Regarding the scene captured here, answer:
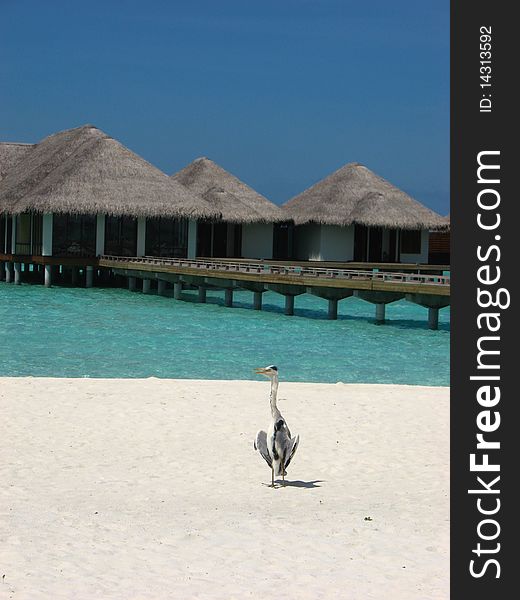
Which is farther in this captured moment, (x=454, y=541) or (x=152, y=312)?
(x=152, y=312)

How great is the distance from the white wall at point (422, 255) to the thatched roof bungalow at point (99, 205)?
9.25 metres

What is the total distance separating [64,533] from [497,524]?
10.7 ft

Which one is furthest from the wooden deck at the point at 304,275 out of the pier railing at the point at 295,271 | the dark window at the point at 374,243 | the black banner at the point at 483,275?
the black banner at the point at 483,275

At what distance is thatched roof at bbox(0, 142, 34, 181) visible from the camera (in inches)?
1668

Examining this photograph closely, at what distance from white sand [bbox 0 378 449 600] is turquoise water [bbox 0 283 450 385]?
461 cm

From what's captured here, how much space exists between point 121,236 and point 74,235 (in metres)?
1.60

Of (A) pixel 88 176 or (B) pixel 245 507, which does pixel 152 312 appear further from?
(B) pixel 245 507

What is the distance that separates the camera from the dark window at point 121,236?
34750mm

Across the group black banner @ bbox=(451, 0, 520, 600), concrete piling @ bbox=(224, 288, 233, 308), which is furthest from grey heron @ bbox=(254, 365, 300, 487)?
concrete piling @ bbox=(224, 288, 233, 308)

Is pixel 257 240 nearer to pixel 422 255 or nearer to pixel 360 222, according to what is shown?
pixel 360 222

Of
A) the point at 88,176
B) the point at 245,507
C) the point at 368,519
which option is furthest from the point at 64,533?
the point at 88,176

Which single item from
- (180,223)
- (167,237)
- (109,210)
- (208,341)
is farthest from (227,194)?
(208,341)

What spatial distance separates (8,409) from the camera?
10523mm

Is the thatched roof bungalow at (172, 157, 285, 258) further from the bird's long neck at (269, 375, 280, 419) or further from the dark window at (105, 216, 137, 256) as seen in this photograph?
the bird's long neck at (269, 375, 280, 419)
